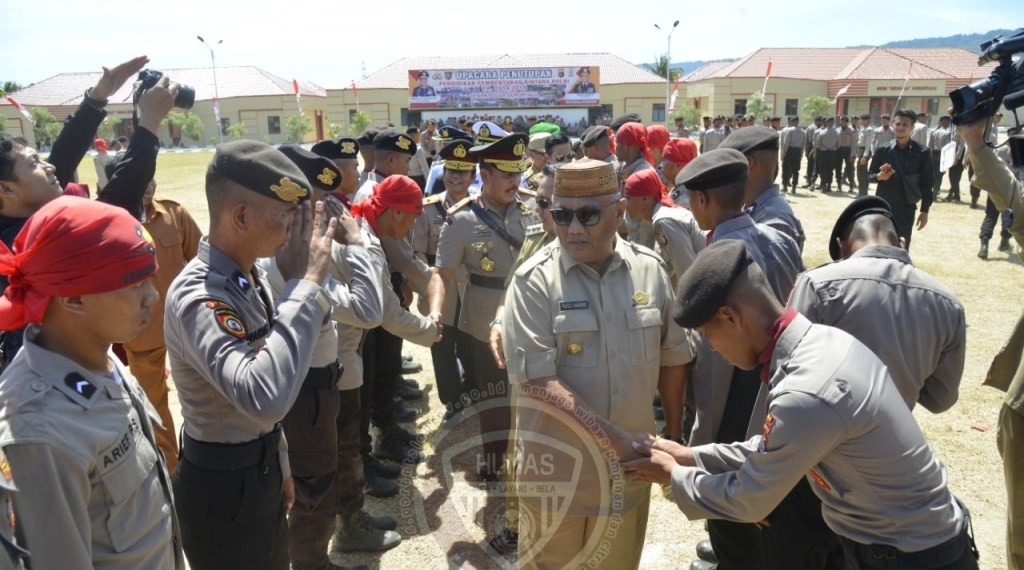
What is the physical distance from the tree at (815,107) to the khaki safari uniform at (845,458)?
4912 centimetres

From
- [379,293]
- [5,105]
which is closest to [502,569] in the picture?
[379,293]

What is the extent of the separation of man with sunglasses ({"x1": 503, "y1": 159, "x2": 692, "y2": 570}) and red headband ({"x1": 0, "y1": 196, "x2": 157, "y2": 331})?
4.99ft

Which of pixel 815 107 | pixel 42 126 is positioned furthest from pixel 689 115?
pixel 42 126

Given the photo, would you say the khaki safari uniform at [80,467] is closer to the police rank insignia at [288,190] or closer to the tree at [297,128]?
the police rank insignia at [288,190]

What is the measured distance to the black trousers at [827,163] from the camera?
736 inches

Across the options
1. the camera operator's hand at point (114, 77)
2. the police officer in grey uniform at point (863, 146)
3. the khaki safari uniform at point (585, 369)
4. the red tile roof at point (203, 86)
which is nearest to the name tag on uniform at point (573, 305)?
the khaki safari uniform at point (585, 369)

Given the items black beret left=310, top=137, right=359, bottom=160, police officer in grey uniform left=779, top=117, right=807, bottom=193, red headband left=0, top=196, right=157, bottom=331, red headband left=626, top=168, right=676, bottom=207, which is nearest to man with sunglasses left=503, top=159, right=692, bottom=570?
red headband left=0, top=196, right=157, bottom=331

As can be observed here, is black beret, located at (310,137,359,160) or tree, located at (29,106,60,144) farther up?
tree, located at (29,106,60,144)

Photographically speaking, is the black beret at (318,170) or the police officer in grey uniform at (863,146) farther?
the police officer in grey uniform at (863,146)

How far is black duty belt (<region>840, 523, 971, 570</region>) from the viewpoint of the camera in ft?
6.97

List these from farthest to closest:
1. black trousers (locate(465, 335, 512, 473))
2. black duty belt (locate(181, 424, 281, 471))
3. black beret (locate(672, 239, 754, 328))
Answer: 1. black trousers (locate(465, 335, 512, 473))
2. black duty belt (locate(181, 424, 281, 471))
3. black beret (locate(672, 239, 754, 328))

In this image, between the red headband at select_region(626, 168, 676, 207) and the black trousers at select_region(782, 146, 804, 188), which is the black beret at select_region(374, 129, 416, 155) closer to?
the red headband at select_region(626, 168, 676, 207)

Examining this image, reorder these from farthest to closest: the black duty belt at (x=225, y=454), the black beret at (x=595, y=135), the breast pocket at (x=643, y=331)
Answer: the black beret at (x=595, y=135) → the breast pocket at (x=643, y=331) → the black duty belt at (x=225, y=454)

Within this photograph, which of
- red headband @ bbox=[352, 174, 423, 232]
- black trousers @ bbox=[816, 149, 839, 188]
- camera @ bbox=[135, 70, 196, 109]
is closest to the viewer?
camera @ bbox=[135, 70, 196, 109]
